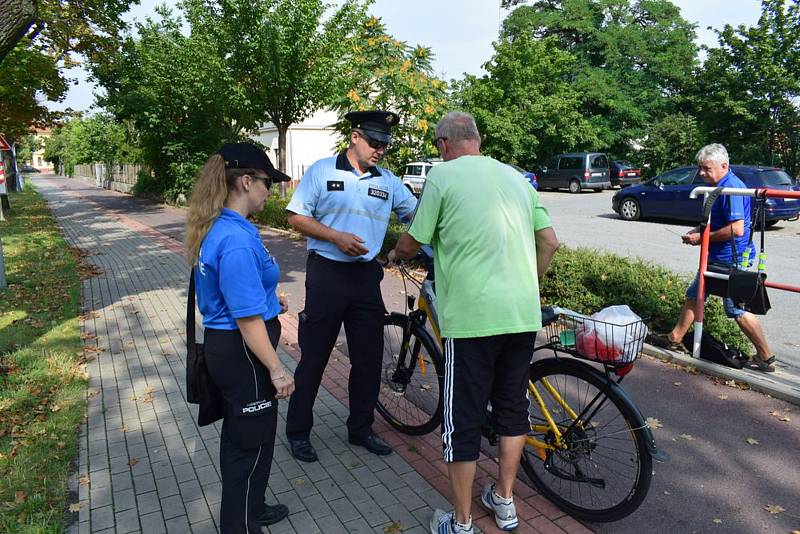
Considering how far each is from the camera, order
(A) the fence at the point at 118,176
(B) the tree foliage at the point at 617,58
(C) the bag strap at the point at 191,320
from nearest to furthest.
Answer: (C) the bag strap at the point at 191,320
(B) the tree foliage at the point at 617,58
(A) the fence at the point at 118,176

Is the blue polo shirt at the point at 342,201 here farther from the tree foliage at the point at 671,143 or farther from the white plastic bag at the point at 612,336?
the tree foliage at the point at 671,143

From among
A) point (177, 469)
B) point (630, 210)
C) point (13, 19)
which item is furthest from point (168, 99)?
point (177, 469)

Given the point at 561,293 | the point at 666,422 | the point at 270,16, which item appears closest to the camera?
the point at 666,422

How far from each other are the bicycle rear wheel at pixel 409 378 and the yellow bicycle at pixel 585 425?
15cm

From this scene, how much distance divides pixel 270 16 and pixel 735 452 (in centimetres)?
1414

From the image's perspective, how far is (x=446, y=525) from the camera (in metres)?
2.76

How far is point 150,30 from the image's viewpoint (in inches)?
928

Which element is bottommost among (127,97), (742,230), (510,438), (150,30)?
(510,438)

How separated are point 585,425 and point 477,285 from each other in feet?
3.47

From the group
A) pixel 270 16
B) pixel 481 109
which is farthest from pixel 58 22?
pixel 481 109

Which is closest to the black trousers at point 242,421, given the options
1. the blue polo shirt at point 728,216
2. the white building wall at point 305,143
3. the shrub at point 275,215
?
the blue polo shirt at point 728,216

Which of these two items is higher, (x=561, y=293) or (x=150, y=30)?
(x=150, y=30)

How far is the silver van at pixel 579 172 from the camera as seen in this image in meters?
26.5

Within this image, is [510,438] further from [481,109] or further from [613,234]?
[481,109]
